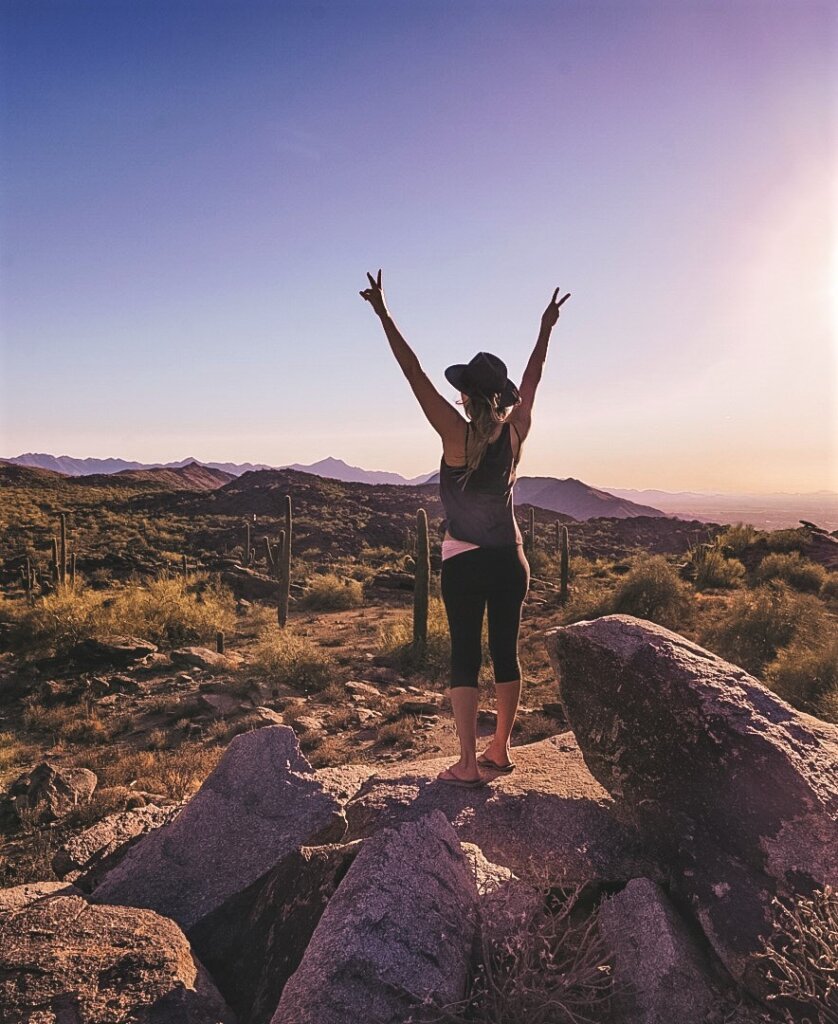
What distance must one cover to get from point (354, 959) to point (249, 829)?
5.41ft

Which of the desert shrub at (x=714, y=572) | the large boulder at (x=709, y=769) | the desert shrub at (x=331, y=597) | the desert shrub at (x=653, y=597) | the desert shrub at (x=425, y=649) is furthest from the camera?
the desert shrub at (x=714, y=572)

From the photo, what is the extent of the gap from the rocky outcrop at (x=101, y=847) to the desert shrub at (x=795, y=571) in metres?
18.5

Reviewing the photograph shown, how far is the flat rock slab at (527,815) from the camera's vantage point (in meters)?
3.10

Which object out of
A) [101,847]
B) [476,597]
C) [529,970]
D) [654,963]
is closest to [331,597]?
[101,847]

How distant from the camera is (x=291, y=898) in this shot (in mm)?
2881

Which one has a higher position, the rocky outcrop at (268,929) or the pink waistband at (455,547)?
the pink waistband at (455,547)

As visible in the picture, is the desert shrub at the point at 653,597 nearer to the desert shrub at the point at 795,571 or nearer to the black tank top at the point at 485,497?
the desert shrub at the point at 795,571

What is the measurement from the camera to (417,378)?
318 cm

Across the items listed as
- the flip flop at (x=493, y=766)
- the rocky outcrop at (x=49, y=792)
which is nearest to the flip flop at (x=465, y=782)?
the flip flop at (x=493, y=766)

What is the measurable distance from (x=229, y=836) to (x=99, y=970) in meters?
1.23

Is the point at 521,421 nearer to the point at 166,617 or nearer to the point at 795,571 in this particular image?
the point at 166,617

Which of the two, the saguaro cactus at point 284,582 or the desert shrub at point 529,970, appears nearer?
the desert shrub at point 529,970

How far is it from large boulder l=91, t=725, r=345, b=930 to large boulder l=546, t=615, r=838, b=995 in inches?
59.7

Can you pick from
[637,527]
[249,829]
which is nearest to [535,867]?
[249,829]
